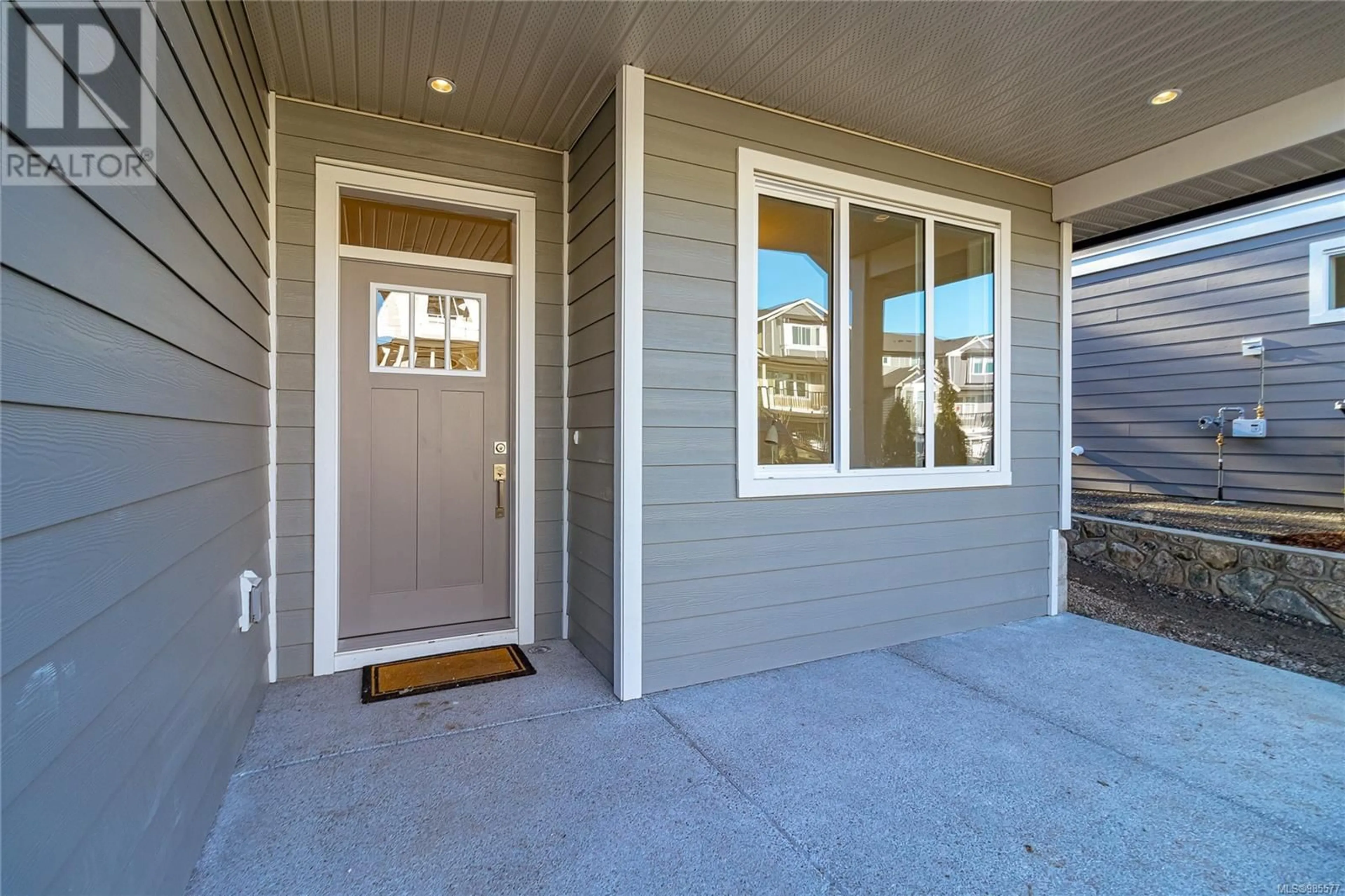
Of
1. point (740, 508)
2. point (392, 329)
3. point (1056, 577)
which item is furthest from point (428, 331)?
point (1056, 577)

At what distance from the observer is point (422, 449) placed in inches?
127

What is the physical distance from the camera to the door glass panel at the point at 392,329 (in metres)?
3.15

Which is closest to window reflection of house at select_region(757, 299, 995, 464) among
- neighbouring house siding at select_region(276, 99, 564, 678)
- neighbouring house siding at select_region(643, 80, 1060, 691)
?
neighbouring house siding at select_region(643, 80, 1060, 691)

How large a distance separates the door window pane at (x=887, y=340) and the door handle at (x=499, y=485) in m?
1.86

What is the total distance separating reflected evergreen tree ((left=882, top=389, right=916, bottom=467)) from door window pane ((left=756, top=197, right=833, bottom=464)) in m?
0.41

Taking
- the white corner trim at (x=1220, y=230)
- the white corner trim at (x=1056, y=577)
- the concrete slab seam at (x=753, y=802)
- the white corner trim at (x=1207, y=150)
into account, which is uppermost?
the white corner trim at (x=1220, y=230)

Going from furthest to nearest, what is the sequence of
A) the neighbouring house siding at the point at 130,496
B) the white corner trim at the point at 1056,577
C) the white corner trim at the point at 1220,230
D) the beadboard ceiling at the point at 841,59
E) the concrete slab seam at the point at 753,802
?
1. the white corner trim at the point at 1220,230
2. the white corner trim at the point at 1056,577
3. the beadboard ceiling at the point at 841,59
4. the concrete slab seam at the point at 753,802
5. the neighbouring house siding at the point at 130,496

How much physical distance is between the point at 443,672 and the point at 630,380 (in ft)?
5.47

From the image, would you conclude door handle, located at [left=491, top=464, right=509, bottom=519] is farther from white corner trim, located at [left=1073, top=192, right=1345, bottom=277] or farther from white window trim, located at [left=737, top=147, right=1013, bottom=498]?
white corner trim, located at [left=1073, top=192, right=1345, bottom=277]

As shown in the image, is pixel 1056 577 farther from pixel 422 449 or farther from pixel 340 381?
pixel 340 381

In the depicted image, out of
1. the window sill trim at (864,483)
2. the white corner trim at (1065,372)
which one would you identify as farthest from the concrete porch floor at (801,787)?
the white corner trim at (1065,372)

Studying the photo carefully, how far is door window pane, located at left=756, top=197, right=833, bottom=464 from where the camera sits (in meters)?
3.07

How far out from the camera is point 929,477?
3.50 metres

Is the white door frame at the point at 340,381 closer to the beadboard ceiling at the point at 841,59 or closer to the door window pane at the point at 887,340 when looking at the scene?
the beadboard ceiling at the point at 841,59
